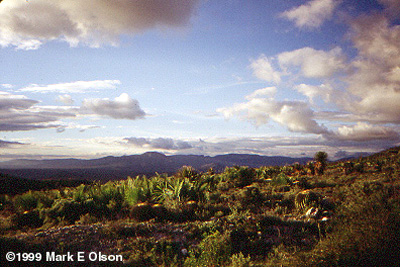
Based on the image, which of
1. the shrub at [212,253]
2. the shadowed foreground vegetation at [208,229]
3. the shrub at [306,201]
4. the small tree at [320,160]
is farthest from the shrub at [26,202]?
the small tree at [320,160]

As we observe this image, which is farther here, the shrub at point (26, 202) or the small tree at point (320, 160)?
the small tree at point (320, 160)

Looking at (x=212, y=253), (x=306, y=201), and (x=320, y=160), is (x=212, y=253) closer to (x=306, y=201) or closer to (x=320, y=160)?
(x=306, y=201)

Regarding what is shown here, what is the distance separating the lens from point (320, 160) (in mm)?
19453

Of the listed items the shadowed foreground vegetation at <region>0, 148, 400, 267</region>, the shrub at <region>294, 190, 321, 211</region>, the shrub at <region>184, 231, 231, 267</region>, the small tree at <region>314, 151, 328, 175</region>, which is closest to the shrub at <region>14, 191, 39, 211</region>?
the shadowed foreground vegetation at <region>0, 148, 400, 267</region>

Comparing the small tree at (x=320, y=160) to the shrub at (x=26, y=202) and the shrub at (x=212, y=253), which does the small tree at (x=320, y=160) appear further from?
the shrub at (x=26, y=202)

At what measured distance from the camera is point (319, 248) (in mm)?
4613

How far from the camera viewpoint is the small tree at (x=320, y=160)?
19.4m

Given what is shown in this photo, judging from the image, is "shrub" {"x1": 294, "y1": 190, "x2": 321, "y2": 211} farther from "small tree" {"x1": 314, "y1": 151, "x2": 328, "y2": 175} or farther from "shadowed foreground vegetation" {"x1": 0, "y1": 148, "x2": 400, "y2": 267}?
"small tree" {"x1": 314, "y1": 151, "x2": 328, "y2": 175}

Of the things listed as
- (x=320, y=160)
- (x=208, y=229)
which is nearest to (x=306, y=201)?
(x=208, y=229)

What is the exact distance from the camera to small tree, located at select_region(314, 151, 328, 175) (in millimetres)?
19375

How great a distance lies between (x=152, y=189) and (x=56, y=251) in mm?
5326

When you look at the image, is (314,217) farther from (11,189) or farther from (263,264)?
(11,189)

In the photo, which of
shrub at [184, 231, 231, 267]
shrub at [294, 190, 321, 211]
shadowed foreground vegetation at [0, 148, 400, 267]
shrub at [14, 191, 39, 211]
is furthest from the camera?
shrub at [14, 191, 39, 211]

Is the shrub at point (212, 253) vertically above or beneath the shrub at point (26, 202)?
beneath
